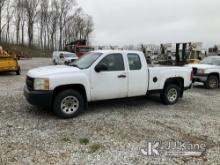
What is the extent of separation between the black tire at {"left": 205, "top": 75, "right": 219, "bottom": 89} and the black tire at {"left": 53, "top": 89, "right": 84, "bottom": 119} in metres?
7.94

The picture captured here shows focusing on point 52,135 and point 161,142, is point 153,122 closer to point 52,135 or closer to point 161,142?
point 161,142

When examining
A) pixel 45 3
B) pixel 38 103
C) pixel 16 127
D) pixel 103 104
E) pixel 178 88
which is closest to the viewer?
pixel 16 127

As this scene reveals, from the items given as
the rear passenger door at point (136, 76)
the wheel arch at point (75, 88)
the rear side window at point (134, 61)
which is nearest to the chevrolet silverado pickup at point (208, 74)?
the rear passenger door at point (136, 76)

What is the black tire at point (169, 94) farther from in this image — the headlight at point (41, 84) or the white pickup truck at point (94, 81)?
the headlight at point (41, 84)

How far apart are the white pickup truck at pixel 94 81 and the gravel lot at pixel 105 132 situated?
0.43m

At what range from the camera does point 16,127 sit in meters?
5.95

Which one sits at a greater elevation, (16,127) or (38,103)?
(38,103)

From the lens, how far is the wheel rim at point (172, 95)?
339 inches

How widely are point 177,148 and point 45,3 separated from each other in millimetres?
70225

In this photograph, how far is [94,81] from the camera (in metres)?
6.96

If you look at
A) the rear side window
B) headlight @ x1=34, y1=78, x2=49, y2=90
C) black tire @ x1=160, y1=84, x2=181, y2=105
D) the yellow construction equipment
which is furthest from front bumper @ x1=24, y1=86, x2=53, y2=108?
the yellow construction equipment

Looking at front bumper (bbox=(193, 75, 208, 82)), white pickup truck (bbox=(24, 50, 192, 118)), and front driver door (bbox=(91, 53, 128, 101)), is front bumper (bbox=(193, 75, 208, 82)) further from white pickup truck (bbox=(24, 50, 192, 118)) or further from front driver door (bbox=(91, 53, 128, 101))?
front driver door (bbox=(91, 53, 128, 101))

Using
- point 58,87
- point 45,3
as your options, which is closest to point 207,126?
point 58,87

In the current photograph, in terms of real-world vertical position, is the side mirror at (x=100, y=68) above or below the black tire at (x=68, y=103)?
Answer: above
